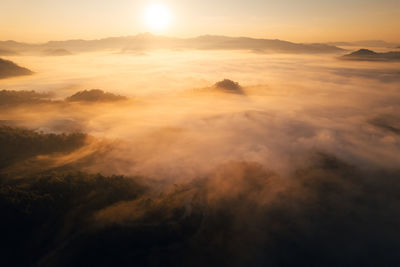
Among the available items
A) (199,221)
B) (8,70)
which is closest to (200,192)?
(199,221)

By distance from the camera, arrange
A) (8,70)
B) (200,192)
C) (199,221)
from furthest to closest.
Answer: (8,70)
(200,192)
(199,221)

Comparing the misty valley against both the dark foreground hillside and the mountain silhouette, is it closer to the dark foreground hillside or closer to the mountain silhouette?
the dark foreground hillside

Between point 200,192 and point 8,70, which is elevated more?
point 8,70

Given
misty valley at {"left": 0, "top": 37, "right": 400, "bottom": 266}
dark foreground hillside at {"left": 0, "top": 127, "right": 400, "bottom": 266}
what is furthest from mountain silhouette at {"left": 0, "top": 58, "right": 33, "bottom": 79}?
dark foreground hillside at {"left": 0, "top": 127, "right": 400, "bottom": 266}

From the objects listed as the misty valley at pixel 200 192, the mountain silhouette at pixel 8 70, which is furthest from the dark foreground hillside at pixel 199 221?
the mountain silhouette at pixel 8 70

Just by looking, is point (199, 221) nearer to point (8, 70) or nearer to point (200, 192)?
point (200, 192)

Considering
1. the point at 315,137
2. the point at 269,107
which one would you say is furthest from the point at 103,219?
the point at 269,107

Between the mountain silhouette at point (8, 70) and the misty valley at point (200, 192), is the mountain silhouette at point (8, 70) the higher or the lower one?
the higher one

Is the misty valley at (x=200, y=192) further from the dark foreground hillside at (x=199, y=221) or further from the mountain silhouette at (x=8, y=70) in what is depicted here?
the mountain silhouette at (x=8, y=70)

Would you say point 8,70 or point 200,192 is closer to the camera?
point 200,192
